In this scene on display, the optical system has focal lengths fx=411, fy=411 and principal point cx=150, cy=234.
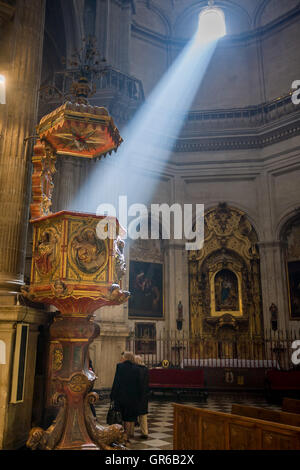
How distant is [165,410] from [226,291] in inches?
229

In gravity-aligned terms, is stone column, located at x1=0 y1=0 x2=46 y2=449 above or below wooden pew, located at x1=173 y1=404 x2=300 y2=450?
above

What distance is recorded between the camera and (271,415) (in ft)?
14.1

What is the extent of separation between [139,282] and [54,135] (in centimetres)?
782

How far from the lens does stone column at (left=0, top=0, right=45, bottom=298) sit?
538cm

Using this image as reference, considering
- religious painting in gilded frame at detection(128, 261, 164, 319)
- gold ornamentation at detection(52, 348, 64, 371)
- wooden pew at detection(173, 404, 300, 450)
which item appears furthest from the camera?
religious painting in gilded frame at detection(128, 261, 164, 319)

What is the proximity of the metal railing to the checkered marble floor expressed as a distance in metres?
1.58

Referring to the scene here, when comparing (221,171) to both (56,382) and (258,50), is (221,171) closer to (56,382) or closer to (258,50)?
(258,50)

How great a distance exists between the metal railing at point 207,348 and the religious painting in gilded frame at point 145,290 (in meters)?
0.75

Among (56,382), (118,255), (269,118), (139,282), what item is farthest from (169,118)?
(56,382)

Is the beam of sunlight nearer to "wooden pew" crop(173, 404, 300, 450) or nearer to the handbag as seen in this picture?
the handbag

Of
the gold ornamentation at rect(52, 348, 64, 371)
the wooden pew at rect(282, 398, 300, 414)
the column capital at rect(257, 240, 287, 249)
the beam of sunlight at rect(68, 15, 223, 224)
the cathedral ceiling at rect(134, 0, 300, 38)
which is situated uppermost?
the cathedral ceiling at rect(134, 0, 300, 38)

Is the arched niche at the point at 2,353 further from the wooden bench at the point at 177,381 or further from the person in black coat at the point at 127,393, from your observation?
the wooden bench at the point at 177,381

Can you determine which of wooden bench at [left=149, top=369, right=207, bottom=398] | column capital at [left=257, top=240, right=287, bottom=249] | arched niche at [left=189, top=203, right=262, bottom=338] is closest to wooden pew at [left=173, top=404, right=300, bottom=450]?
wooden bench at [left=149, top=369, right=207, bottom=398]
